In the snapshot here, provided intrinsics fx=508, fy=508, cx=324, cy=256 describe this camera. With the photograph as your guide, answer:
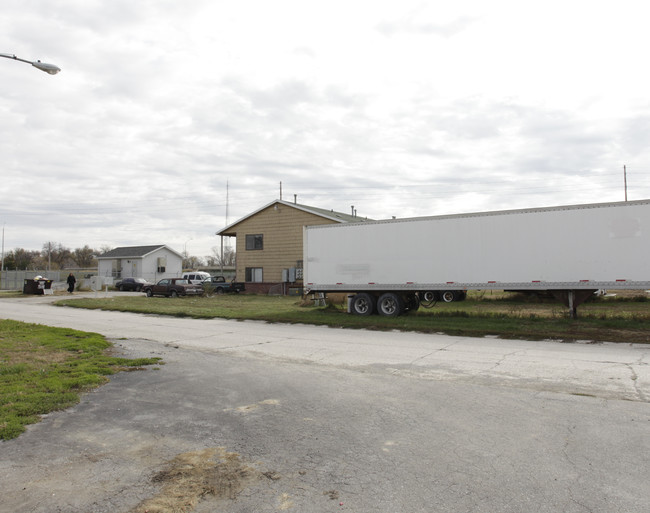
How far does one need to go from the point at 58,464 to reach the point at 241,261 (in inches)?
1386

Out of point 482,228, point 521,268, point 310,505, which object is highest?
point 482,228

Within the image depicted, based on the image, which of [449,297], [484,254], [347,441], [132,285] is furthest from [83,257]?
[347,441]

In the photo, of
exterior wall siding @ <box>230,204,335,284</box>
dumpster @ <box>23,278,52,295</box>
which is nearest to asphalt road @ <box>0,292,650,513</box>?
exterior wall siding @ <box>230,204,335,284</box>

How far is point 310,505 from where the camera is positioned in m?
3.74

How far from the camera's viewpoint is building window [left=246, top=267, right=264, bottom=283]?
127 feet

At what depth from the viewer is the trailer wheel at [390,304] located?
62.2ft

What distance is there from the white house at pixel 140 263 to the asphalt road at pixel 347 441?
55.3 m

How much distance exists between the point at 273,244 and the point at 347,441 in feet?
110

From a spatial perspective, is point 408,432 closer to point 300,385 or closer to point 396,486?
point 396,486

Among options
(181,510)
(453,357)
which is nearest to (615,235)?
(453,357)

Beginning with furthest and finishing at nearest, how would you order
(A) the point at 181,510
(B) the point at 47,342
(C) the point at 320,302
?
(C) the point at 320,302 → (B) the point at 47,342 → (A) the point at 181,510

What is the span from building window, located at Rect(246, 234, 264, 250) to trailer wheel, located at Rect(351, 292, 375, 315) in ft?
65.1

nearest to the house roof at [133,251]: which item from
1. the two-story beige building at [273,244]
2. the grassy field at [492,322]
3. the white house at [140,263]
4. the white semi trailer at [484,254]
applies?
the white house at [140,263]

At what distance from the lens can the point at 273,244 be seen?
3812 cm
